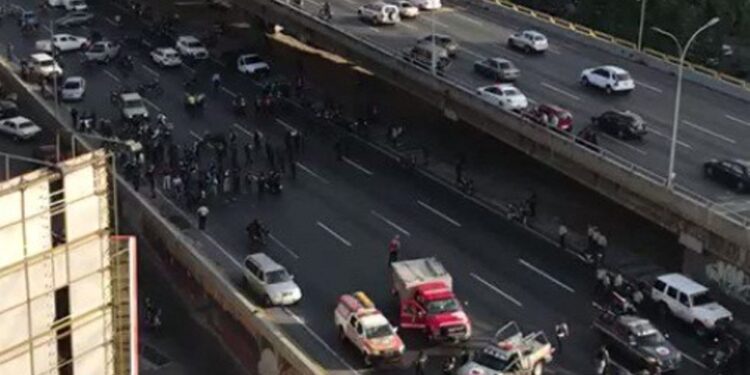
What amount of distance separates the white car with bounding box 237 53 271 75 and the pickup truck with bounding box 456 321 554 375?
4146cm

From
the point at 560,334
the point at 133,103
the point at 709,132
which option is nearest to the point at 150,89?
the point at 133,103

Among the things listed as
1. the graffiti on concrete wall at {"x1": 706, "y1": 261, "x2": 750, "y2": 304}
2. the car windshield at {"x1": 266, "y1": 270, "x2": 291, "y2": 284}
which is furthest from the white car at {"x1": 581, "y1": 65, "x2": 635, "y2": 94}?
the car windshield at {"x1": 266, "y1": 270, "x2": 291, "y2": 284}

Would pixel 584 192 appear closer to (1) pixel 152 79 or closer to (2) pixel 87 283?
(1) pixel 152 79

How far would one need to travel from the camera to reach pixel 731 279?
52219 mm

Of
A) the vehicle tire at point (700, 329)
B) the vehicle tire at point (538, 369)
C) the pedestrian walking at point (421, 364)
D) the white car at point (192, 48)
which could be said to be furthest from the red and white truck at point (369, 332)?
the white car at point (192, 48)

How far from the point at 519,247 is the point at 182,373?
16126mm

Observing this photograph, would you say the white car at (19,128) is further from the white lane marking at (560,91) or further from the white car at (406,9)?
the white lane marking at (560,91)

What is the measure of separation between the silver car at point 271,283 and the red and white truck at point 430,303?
13.7ft

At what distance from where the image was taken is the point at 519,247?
57875 mm

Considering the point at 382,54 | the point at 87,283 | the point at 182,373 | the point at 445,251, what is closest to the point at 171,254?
the point at 182,373

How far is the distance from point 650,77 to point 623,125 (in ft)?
40.8

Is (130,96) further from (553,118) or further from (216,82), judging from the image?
(553,118)

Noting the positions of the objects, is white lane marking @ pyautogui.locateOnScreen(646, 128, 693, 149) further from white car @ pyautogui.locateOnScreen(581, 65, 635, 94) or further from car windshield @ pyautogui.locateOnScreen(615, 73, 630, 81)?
car windshield @ pyautogui.locateOnScreen(615, 73, 630, 81)

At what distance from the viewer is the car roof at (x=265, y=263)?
51.6 m
